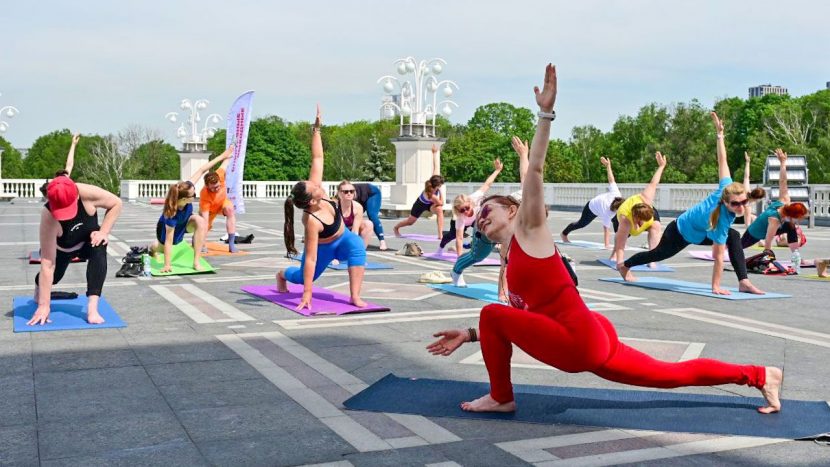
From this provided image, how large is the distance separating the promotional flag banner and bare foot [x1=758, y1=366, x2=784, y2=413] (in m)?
15.8

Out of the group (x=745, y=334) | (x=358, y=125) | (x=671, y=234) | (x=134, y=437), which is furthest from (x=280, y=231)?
(x=358, y=125)

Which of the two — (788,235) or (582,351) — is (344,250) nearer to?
(582,351)

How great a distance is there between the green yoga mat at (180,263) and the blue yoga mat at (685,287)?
5.78 meters

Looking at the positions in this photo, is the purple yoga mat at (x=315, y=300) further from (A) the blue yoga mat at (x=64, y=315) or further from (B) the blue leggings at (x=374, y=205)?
(B) the blue leggings at (x=374, y=205)

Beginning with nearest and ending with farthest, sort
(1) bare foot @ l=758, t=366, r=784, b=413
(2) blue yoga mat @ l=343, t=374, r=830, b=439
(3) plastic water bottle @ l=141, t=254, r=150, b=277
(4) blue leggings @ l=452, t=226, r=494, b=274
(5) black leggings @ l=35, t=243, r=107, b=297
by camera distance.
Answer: (2) blue yoga mat @ l=343, t=374, r=830, b=439
(1) bare foot @ l=758, t=366, r=784, b=413
(5) black leggings @ l=35, t=243, r=107, b=297
(4) blue leggings @ l=452, t=226, r=494, b=274
(3) plastic water bottle @ l=141, t=254, r=150, b=277

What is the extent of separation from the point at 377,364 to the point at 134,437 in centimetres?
229

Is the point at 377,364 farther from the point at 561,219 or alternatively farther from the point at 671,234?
the point at 561,219

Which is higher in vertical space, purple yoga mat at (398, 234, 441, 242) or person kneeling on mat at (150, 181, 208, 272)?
person kneeling on mat at (150, 181, 208, 272)

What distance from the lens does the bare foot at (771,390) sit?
5105 millimetres

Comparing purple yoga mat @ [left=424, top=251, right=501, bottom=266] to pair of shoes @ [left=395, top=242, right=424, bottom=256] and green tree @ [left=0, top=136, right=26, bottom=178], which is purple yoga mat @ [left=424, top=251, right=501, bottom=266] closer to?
pair of shoes @ [left=395, top=242, right=424, bottom=256]

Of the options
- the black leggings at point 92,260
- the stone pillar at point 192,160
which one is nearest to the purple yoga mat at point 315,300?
the black leggings at point 92,260

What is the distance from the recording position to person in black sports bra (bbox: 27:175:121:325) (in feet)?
25.9

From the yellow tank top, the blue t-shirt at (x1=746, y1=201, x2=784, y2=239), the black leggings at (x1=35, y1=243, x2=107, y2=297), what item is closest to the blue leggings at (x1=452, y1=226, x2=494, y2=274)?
the yellow tank top

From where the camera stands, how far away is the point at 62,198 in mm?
7828
